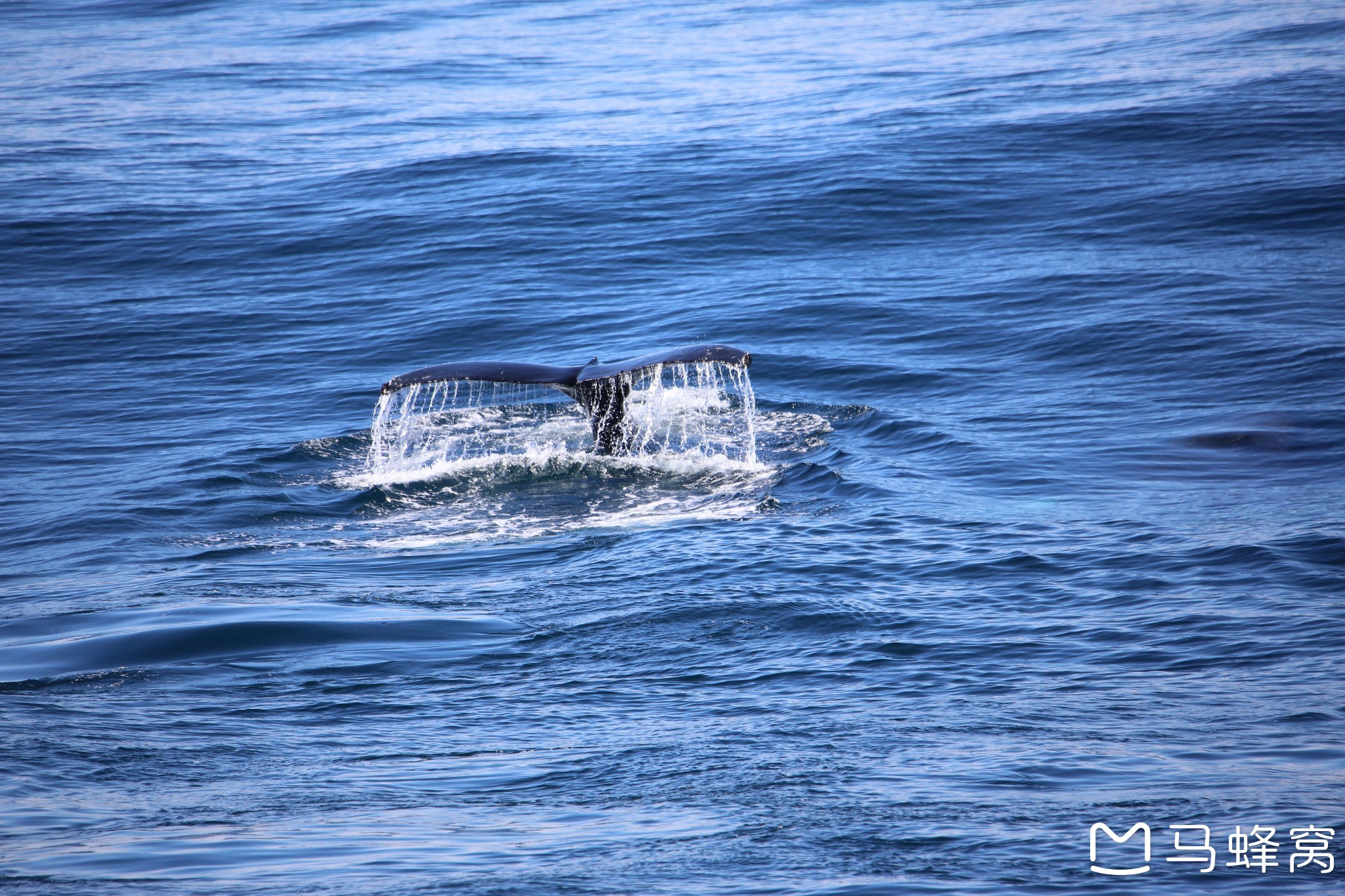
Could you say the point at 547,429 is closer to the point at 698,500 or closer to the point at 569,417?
the point at 569,417

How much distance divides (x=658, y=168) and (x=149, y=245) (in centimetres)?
980

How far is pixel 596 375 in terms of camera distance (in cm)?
1194

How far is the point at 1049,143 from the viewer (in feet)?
88.9

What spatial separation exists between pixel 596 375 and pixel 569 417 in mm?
3600

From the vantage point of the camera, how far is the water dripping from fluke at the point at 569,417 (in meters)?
12.0

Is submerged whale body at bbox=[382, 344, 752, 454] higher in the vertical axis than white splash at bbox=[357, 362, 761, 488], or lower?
higher

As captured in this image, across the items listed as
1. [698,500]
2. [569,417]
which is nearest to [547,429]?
[569,417]

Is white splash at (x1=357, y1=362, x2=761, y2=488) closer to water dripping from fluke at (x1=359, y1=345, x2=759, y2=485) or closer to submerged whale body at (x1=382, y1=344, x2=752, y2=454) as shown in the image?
water dripping from fluke at (x1=359, y1=345, x2=759, y2=485)

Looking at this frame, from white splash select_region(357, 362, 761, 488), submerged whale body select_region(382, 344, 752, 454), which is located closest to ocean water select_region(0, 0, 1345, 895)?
white splash select_region(357, 362, 761, 488)

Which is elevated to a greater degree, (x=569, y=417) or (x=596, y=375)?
(x=596, y=375)

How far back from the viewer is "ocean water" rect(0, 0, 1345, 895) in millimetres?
6797

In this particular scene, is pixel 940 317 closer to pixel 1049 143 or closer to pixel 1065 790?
pixel 1049 143

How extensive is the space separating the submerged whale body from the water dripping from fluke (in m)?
0.01

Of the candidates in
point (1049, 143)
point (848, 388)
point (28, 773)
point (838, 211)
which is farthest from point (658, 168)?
point (28, 773)
